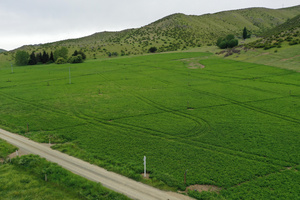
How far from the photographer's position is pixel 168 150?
24.8 meters

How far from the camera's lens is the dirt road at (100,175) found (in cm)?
1778

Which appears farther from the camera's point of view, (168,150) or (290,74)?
(290,74)

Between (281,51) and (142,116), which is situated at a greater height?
(281,51)

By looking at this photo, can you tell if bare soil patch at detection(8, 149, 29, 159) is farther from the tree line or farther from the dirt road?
the tree line

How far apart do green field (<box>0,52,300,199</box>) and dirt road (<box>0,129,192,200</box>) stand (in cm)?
103

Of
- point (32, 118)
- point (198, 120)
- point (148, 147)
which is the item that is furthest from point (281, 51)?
point (32, 118)

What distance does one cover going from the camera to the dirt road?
17781mm

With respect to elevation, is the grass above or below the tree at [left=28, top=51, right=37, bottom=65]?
below

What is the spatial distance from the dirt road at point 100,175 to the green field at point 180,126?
103 cm

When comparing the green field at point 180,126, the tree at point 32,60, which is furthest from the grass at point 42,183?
the tree at point 32,60

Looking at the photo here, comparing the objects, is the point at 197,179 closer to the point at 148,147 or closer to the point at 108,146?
the point at 148,147

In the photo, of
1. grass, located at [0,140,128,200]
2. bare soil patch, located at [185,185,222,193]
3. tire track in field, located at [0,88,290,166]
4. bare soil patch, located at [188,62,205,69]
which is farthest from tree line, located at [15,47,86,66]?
bare soil patch, located at [185,185,222,193]

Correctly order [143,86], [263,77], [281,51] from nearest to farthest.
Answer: [143,86]
[263,77]
[281,51]

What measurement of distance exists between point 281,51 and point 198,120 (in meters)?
73.9
